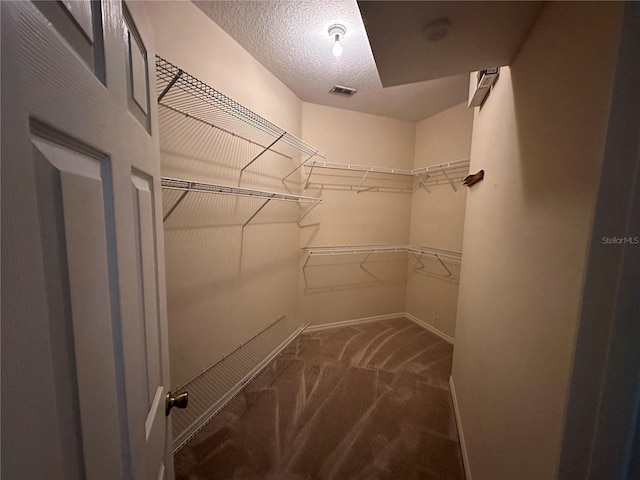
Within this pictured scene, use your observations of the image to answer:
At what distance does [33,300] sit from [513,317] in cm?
123

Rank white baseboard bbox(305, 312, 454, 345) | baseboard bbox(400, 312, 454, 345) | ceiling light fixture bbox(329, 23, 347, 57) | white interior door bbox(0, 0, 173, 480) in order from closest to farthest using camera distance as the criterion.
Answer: white interior door bbox(0, 0, 173, 480) < ceiling light fixture bbox(329, 23, 347, 57) < baseboard bbox(400, 312, 454, 345) < white baseboard bbox(305, 312, 454, 345)

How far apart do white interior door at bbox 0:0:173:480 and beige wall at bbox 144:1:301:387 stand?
33.3 inches

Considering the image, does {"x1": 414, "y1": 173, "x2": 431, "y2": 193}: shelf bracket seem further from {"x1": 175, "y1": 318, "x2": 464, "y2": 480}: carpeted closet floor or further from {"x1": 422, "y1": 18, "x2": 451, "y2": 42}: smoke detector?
{"x1": 422, "y1": 18, "x2": 451, "y2": 42}: smoke detector

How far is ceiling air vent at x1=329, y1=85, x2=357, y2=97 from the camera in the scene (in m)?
2.25

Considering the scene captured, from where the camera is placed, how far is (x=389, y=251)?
123 inches

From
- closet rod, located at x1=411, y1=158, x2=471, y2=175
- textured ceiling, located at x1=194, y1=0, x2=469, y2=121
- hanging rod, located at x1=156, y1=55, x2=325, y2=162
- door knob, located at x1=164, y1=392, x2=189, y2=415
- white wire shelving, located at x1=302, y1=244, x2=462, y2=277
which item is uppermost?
textured ceiling, located at x1=194, y1=0, x2=469, y2=121

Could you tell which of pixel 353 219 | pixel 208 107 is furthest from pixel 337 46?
pixel 353 219

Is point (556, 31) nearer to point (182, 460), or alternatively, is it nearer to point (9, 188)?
point (9, 188)

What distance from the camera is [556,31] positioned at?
27.4 inches

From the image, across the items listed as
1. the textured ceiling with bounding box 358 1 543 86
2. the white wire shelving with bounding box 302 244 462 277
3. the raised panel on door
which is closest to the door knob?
the raised panel on door

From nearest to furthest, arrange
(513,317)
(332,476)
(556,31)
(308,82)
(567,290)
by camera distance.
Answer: (567,290) < (556,31) < (513,317) < (332,476) < (308,82)

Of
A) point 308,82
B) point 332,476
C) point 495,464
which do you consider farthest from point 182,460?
point 308,82

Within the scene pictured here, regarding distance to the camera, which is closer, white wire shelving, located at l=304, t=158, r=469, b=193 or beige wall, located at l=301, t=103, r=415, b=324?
white wire shelving, located at l=304, t=158, r=469, b=193

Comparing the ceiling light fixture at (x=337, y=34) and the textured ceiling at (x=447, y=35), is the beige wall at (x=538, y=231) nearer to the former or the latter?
the textured ceiling at (x=447, y=35)
